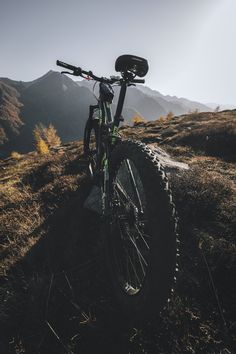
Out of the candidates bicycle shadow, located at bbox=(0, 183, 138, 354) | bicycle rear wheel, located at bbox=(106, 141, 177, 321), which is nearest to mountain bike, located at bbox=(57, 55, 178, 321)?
bicycle rear wheel, located at bbox=(106, 141, 177, 321)

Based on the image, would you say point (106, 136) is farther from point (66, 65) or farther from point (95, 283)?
point (95, 283)

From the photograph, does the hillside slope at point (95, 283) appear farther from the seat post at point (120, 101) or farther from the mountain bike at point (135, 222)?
the seat post at point (120, 101)

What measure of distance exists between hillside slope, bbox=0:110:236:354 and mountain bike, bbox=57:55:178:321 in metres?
0.32

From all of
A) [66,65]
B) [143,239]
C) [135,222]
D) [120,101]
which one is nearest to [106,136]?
[120,101]

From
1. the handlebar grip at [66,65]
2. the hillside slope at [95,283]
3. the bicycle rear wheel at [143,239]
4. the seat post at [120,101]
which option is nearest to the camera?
the bicycle rear wheel at [143,239]

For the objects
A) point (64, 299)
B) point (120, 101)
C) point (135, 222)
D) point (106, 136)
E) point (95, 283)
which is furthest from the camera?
point (106, 136)

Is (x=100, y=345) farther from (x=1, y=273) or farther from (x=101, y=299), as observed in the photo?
(x=1, y=273)

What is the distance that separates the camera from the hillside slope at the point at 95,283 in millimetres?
2812

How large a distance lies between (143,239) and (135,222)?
0.26 metres

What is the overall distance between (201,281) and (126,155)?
1.83 meters

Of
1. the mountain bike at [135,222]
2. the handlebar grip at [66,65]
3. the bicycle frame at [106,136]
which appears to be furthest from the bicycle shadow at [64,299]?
the handlebar grip at [66,65]

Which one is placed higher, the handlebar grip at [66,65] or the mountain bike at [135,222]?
the handlebar grip at [66,65]

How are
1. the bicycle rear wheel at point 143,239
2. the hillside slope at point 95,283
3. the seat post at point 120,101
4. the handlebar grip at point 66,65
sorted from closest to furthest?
the bicycle rear wheel at point 143,239 → the hillside slope at point 95,283 → the seat post at point 120,101 → the handlebar grip at point 66,65

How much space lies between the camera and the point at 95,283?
12.0ft
